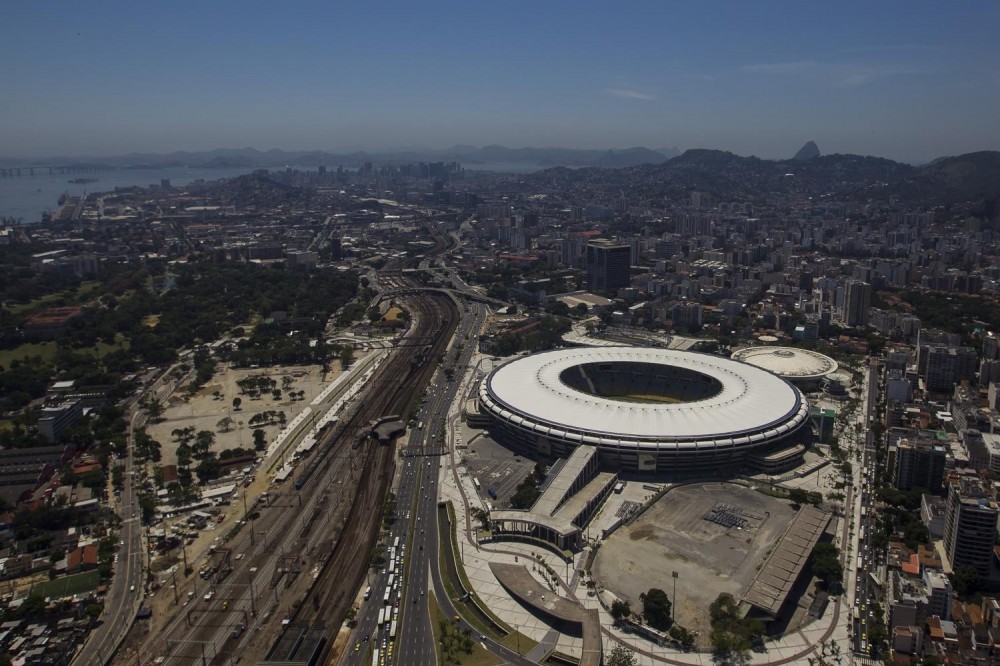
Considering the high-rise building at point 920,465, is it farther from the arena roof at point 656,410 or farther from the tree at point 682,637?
the tree at point 682,637

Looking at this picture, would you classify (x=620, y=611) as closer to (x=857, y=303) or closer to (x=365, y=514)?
(x=365, y=514)

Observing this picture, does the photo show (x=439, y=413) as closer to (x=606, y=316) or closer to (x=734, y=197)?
(x=606, y=316)

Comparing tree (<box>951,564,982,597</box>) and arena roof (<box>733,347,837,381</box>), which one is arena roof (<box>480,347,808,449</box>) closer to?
arena roof (<box>733,347,837,381</box>)

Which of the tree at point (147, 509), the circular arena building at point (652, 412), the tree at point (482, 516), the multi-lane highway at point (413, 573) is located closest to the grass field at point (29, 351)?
the tree at point (147, 509)

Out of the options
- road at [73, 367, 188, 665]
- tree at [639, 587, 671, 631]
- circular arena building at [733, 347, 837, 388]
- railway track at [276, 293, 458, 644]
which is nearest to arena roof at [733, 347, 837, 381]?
circular arena building at [733, 347, 837, 388]

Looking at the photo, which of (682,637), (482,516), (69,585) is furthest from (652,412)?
(69,585)
